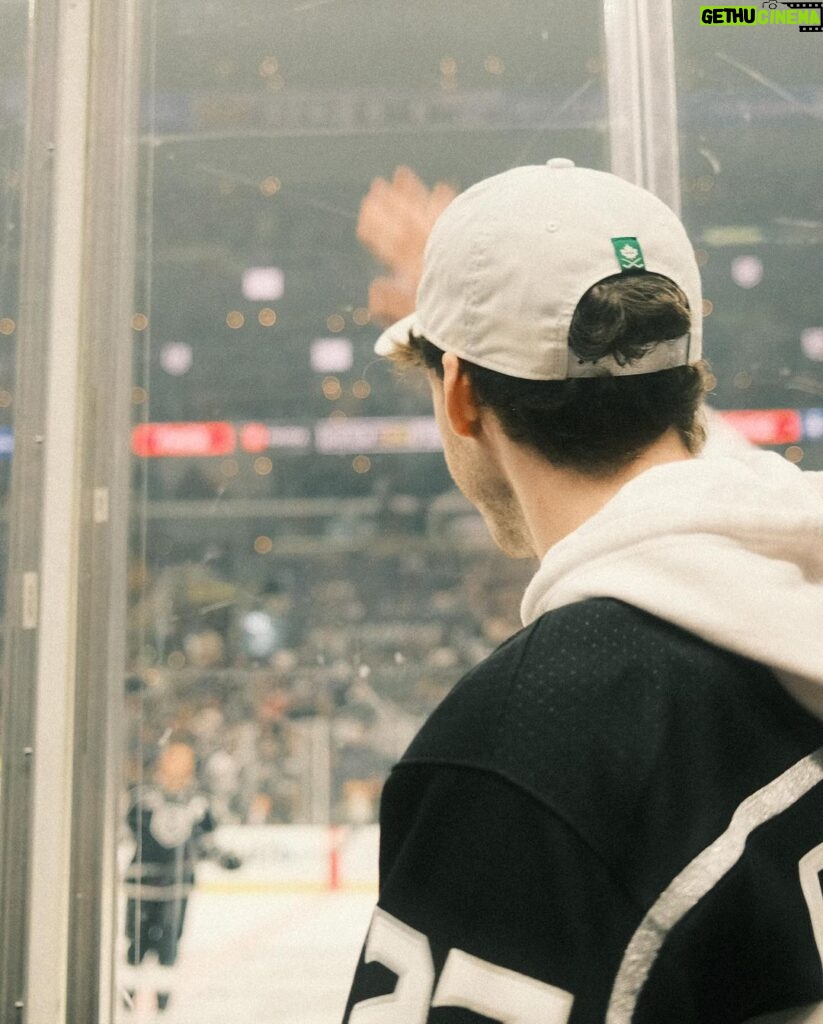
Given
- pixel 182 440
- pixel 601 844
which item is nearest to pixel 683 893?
pixel 601 844

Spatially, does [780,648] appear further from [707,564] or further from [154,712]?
[154,712]

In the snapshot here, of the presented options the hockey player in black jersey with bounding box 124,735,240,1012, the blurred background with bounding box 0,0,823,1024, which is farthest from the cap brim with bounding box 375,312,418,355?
the hockey player in black jersey with bounding box 124,735,240,1012

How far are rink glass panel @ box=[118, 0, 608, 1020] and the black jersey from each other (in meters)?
1.29

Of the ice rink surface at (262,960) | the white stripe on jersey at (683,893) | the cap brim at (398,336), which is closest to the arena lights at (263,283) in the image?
the ice rink surface at (262,960)

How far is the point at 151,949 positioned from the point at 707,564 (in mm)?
1888

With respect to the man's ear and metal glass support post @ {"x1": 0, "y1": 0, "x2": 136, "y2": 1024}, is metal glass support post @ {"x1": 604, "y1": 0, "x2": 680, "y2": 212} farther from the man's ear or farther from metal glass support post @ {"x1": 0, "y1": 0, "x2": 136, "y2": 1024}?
the man's ear

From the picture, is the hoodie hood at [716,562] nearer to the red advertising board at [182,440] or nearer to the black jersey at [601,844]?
the black jersey at [601,844]

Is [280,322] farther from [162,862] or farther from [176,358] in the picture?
[162,862]

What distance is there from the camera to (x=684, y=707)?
55cm

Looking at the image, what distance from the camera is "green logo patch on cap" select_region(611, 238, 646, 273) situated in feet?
2.21

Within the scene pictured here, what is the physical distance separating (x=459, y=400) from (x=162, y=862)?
1.82m

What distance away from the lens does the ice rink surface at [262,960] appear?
2.33 meters

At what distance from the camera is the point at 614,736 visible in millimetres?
539

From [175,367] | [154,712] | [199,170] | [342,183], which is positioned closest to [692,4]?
[342,183]
